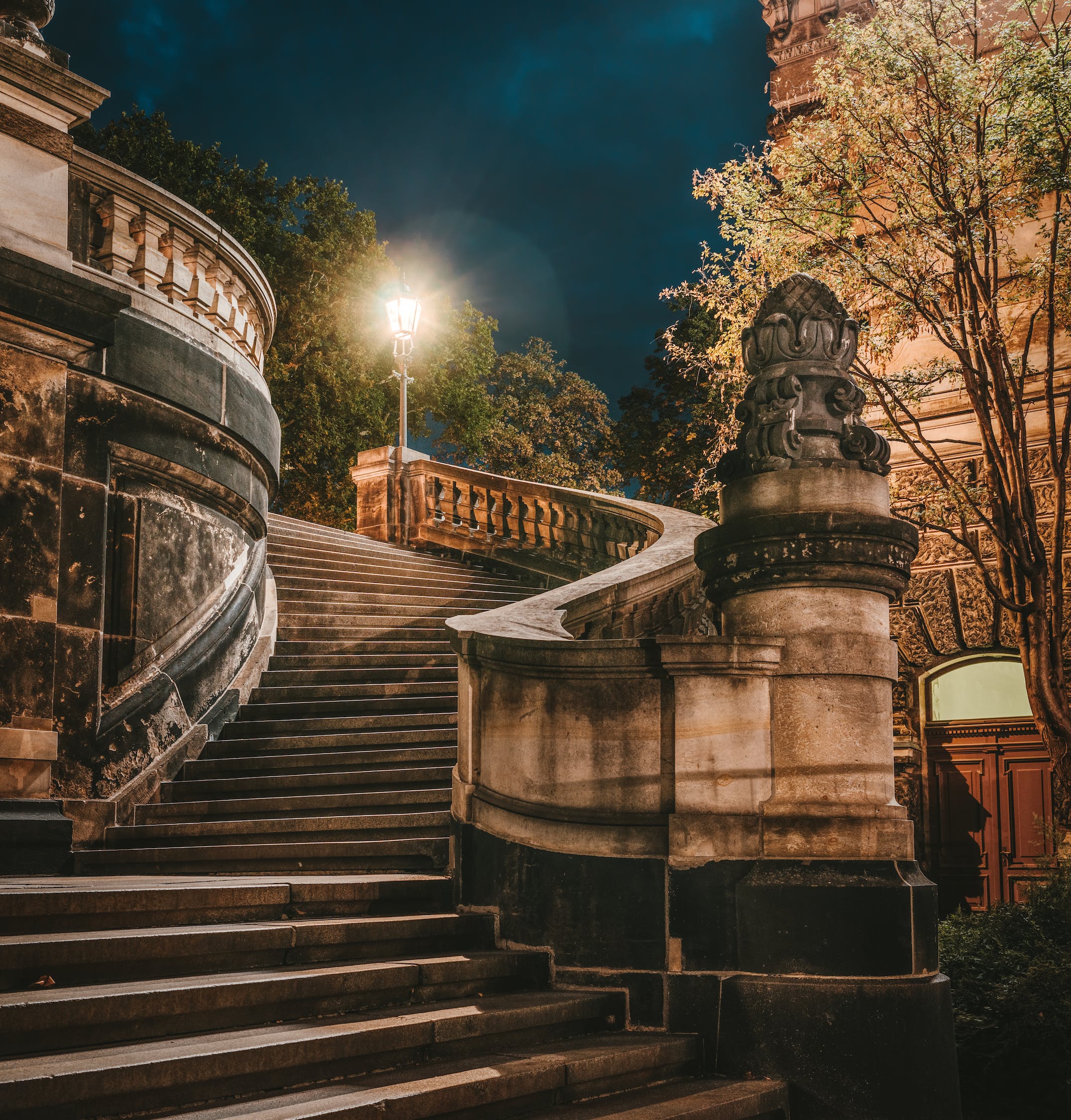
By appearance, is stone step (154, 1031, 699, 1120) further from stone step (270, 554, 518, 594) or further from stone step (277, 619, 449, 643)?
stone step (270, 554, 518, 594)

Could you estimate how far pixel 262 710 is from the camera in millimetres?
9023

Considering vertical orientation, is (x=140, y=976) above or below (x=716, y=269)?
below

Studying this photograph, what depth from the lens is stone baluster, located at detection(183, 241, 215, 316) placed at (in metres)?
8.66

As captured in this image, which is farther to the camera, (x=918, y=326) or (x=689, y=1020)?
(x=918, y=326)

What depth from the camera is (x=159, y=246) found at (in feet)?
27.5

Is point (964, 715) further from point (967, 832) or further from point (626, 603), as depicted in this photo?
point (626, 603)

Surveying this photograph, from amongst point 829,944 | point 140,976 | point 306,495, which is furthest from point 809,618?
point 306,495

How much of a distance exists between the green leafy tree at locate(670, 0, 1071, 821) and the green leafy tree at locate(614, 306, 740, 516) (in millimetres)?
11863

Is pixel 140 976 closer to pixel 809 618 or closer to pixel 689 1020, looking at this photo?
pixel 689 1020

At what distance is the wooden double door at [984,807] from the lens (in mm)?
12992

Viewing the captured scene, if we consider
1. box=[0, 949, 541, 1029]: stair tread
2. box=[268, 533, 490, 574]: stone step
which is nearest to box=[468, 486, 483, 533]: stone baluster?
box=[268, 533, 490, 574]: stone step

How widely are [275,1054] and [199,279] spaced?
6460mm

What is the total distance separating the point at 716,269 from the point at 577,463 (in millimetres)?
19888

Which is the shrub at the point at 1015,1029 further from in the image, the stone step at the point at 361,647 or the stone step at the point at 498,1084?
the stone step at the point at 361,647
